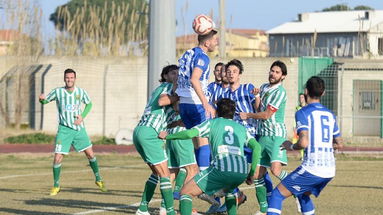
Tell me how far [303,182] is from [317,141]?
0.46m

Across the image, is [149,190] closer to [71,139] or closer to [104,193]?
Result: [104,193]

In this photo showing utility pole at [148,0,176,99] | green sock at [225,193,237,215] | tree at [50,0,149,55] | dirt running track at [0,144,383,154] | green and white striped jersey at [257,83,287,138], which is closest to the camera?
green sock at [225,193,237,215]

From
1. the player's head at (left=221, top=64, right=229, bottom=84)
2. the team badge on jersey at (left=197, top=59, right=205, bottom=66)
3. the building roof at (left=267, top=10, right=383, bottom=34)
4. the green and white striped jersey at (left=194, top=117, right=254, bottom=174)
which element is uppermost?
the building roof at (left=267, top=10, right=383, bottom=34)

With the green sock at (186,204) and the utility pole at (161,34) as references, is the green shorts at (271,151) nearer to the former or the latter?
the green sock at (186,204)

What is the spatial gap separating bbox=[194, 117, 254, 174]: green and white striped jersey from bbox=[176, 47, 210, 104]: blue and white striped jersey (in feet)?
4.71

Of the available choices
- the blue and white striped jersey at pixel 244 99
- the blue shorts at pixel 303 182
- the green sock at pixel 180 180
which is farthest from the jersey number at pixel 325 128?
the green sock at pixel 180 180

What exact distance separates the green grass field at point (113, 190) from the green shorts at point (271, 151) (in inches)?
30.1

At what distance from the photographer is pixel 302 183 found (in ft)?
34.1

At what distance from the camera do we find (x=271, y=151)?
43.8 feet

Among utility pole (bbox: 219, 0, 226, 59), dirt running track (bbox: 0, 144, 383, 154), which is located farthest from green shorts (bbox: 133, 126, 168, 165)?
utility pole (bbox: 219, 0, 226, 59)

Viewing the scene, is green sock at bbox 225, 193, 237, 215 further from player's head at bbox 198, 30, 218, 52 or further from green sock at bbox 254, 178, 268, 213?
player's head at bbox 198, 30, 218, 52

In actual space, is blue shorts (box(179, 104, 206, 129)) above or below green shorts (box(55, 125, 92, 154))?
above

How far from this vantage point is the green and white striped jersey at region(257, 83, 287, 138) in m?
13.2

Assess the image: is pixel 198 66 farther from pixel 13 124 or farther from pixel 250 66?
pixel 13 124
